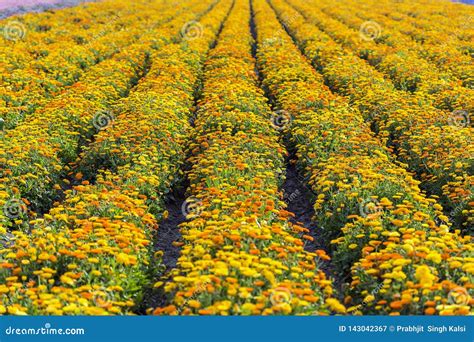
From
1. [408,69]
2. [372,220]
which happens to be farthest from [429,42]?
[372,220]

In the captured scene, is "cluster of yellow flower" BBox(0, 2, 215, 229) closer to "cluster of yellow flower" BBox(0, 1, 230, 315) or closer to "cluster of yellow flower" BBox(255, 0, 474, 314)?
"cluster of yellow flower" BBox(0, 1, 230, 315)

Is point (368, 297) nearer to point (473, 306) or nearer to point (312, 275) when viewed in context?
point (312, 275)

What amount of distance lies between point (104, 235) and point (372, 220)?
10.7 feet

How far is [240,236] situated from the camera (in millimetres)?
6445

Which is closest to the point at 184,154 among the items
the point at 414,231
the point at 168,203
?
the point at 168,203

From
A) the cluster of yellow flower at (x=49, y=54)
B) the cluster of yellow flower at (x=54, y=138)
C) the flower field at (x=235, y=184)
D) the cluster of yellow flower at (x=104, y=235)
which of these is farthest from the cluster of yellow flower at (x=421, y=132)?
the cluster of yellow flower at (x=49, y=54)

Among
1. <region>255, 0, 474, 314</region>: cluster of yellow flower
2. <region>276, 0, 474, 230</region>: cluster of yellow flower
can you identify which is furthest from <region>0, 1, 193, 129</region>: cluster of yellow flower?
<region>276, 0, 474, 230</region>: cluster of yellow flower

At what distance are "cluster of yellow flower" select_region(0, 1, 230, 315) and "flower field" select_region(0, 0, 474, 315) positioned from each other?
0.10 ft

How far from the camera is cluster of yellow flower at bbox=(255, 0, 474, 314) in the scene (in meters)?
5.74

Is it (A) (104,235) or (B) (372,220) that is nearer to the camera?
(A) (104,235)

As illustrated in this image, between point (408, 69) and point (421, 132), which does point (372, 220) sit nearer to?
point (421, 132)

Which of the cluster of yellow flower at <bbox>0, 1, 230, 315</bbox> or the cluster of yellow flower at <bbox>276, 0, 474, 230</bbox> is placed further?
the cluster of yellow flower at <bbox>276, 0, 474, 230</bbox>

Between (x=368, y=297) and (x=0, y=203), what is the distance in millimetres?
5264

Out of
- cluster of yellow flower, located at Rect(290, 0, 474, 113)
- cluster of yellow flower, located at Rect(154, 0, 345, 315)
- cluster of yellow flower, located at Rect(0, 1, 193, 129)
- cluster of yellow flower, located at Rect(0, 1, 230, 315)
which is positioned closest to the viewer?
cluster of yellow flower, located at Rect(154, 0, 345, 315)
